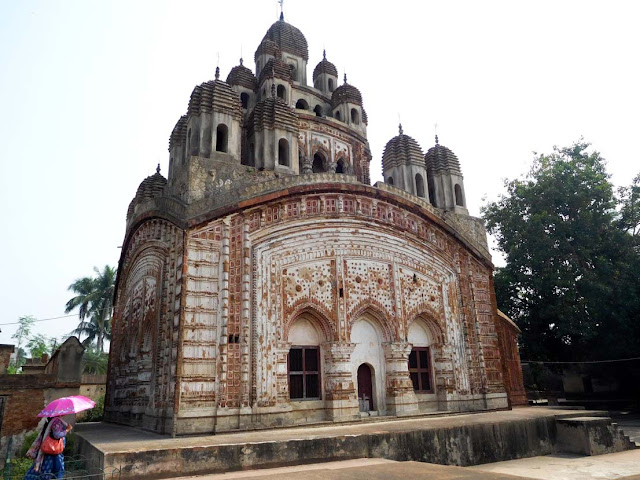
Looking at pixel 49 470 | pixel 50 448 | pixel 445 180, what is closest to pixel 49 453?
pixel 50 448

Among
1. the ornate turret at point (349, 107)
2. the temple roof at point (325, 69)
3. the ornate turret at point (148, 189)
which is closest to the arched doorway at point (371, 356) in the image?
the ornate turret at point (349, 107)

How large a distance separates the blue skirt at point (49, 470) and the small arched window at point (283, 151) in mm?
9538

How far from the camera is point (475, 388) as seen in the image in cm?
1460

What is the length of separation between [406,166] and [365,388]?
7841mm

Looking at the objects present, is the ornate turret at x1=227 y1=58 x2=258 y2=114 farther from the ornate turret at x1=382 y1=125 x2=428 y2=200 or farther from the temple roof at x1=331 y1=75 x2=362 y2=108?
the ornate turret at x1=382 y1=125 x2=428 y2=200

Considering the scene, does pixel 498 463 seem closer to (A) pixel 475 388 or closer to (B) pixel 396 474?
(A) pixel 475 388

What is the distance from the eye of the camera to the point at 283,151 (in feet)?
46.6

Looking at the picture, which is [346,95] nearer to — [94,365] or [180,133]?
[180,133]

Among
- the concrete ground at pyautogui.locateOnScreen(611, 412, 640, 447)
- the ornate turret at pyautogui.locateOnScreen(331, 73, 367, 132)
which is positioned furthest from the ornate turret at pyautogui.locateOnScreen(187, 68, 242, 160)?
the concrete ground at pyautogui.locateOnScreen(611, 412, 640, 447)

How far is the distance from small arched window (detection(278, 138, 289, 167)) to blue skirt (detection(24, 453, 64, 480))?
954 centimetres

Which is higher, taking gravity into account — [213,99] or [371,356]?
[213,99]

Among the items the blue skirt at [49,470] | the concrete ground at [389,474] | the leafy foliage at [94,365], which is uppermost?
the leafy foliage at [94,365]

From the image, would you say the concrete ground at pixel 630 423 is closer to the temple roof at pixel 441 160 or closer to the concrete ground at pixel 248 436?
the concrete ground at pixel 248 436

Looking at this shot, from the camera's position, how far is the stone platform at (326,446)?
7.25 metres
